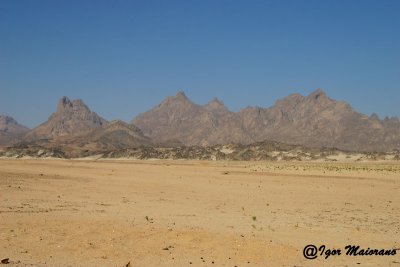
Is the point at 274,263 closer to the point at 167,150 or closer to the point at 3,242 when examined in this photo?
the point at 3,242

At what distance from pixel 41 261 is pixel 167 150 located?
120m

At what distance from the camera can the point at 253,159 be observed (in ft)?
380

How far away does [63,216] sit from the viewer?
747 inches

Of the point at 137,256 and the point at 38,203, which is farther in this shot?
the point at 38,203

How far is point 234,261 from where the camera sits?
13023 millimetres

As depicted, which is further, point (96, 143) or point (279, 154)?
point (96, 143)

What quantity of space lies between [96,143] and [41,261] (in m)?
177

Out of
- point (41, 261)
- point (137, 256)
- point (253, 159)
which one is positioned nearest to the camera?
point (41, 261)

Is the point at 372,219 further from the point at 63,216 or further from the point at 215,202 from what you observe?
the point at 63,216

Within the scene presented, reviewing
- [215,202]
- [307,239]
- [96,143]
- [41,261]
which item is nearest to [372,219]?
[307,239]

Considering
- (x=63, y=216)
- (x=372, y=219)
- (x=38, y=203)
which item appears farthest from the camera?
(x=38, y=203)

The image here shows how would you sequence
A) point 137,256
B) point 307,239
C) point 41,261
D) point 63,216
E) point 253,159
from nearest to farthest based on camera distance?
1. point 41,261
2. point 137,256
3. point 307,239
4. point 63,216
5. point 253,159

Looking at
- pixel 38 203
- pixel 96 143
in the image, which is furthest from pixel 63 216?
pixel 96 143

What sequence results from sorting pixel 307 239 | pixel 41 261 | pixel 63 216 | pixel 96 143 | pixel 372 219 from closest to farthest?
pixel 41 261, pixel 307 239, pixel 63 216, pixel 372 219, pixel 96 143
